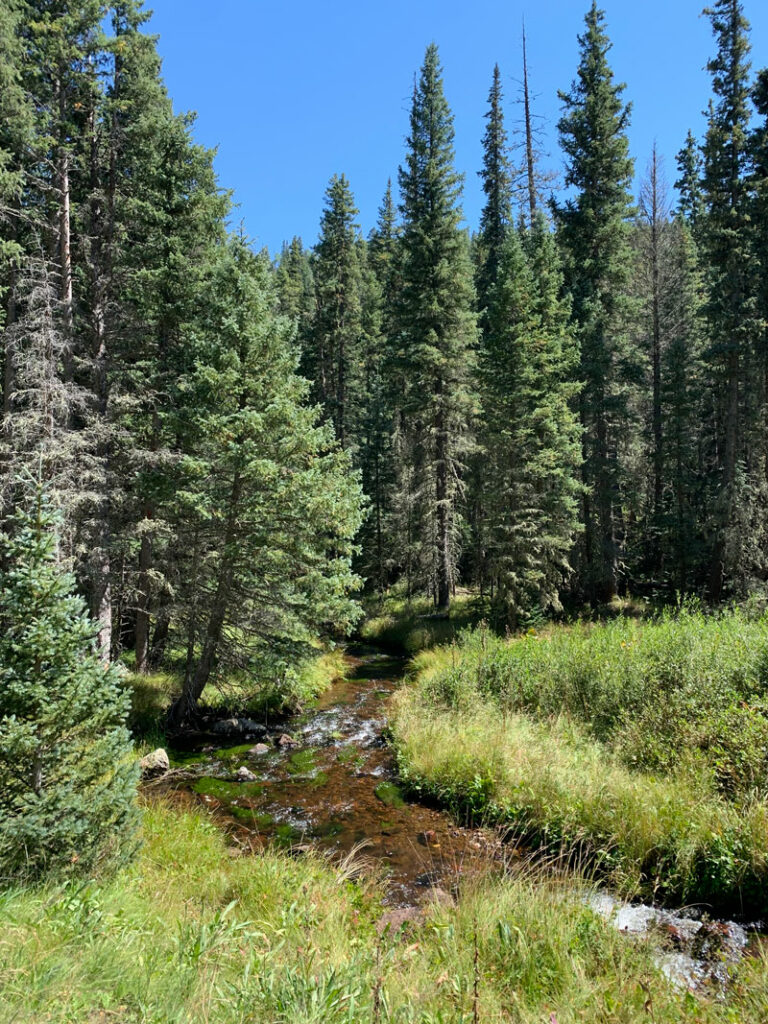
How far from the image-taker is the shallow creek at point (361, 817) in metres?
5.35

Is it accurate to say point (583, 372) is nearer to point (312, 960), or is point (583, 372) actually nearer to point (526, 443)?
point (526, 443)

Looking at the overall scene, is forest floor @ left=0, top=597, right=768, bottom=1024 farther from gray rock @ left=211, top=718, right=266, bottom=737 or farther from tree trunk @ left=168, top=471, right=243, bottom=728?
tree trunk @ left=168, top=471, right=243, bottom=728

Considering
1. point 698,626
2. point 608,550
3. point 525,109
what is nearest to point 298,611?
point 698,626

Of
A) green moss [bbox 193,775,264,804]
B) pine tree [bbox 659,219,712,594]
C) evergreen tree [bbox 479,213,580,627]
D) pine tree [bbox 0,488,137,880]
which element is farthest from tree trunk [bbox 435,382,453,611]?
pine tree [bbox 0,488,137,880]

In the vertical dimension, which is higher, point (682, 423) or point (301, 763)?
point (682, 423)

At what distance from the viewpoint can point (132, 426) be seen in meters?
15.4

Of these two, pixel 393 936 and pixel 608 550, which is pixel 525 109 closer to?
pixel 608 550

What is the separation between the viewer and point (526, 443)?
19375 millimetres

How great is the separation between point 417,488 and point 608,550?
838cm

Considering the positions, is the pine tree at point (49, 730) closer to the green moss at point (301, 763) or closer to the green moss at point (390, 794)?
the green moss at point (390, 794)

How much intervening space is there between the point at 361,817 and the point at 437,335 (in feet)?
62.8

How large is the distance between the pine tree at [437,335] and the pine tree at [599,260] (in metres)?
4.84

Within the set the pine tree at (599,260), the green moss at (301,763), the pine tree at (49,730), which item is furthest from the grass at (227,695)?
the pine tree at (599,260)

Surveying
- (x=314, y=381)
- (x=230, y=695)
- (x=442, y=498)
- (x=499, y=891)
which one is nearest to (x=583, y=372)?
(x=442, y=498)
